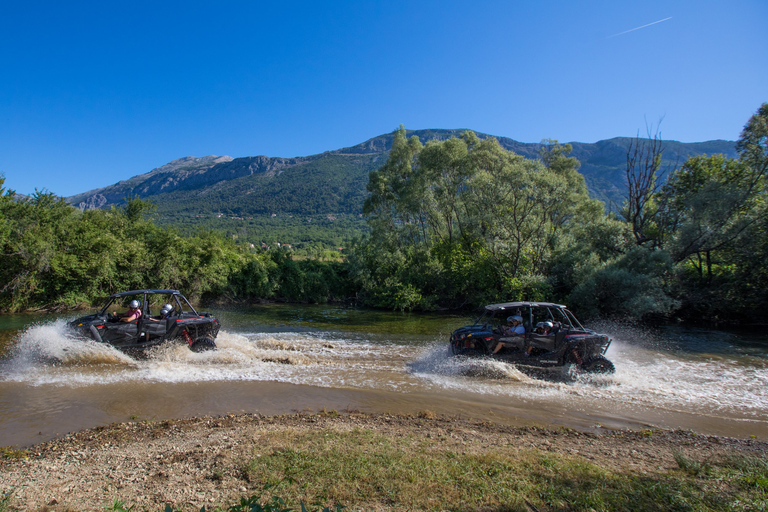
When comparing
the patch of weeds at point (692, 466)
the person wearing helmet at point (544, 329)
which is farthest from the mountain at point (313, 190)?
the patch of weeds at point (692, 466)

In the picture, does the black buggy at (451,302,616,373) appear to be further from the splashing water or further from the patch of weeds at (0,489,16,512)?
the patch of weeds at (0,489,16,512)

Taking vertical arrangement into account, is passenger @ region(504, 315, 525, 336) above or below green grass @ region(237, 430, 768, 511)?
→ above

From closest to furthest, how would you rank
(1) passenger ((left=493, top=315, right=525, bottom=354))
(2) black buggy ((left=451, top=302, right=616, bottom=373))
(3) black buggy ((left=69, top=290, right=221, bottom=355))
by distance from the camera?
(2) black buggy ((left=451, top=302, right=616, bottom=373)) → (1) passenger ((left=493, top=315, right=525, bottom=354)) → (3) black buggy ((left=69, top=290, right=221, bottom=355))

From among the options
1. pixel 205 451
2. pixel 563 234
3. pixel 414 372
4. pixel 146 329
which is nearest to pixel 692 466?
pixel 205 451

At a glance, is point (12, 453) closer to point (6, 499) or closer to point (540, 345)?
point (6, 499)

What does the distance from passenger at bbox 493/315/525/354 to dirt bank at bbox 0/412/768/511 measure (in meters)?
4.05

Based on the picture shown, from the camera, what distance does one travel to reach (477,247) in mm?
30531

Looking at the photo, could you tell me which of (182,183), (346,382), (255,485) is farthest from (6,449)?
(182,183)

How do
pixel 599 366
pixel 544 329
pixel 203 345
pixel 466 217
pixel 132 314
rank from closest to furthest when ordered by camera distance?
pixel 599 366 → pixel 544 329 → pixel 132 314 → pixel 203 345 → pixel 466 217

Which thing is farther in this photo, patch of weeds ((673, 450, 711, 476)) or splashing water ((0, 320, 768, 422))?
splashing water ((0, 320, 768, 422))

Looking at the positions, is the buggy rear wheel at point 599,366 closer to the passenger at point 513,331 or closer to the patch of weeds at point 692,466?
the passenger at point 513,331

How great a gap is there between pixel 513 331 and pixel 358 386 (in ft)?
14.7

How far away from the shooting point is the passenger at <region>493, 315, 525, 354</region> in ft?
35.1

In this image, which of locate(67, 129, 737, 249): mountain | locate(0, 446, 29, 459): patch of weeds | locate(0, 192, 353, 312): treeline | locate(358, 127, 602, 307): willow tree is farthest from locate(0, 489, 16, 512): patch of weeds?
locate(67, 129, 737, 249): mountain
